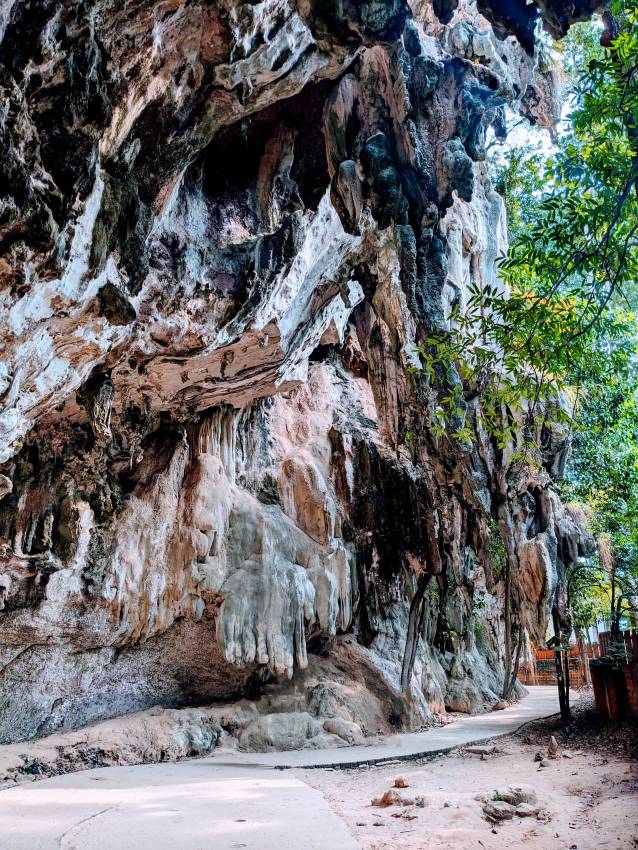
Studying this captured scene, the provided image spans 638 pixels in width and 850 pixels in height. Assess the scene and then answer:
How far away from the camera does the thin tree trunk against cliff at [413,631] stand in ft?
37.3

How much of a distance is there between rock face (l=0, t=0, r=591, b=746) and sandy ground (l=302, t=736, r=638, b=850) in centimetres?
240

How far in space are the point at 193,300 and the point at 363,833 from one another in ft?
17.5

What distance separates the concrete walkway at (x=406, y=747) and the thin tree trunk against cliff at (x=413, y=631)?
3.39ft

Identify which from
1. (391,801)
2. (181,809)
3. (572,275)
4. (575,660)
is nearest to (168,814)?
(181,809)

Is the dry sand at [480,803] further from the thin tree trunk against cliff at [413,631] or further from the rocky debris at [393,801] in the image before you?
the thin tree trunk against cliff at [413,631]

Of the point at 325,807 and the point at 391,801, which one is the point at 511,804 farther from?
the point at 325,807

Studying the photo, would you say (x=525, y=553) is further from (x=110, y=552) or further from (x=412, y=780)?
(x=110, y=552)

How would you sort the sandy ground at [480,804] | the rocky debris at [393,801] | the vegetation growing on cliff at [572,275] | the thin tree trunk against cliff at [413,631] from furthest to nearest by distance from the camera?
the thin tree trunk against cliff at [413,631]
the rocky debris at [393,801]
the sandy ground at [480,804]
the vegetation growing on cliff at [572,275]

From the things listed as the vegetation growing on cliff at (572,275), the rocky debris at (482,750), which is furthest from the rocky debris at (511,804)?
the rocky debris at (482,750)

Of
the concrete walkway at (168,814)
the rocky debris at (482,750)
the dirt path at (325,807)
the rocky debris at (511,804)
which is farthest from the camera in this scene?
the rocky debris at (482,750)

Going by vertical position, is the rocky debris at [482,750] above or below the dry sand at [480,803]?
below

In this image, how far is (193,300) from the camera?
6785 millimetres

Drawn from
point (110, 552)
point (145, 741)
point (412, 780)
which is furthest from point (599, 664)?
point (110, 552)

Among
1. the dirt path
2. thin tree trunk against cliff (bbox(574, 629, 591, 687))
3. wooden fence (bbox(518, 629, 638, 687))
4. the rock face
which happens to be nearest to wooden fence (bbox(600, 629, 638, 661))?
wooden fence (bbox(518, 629, 638, 687))
